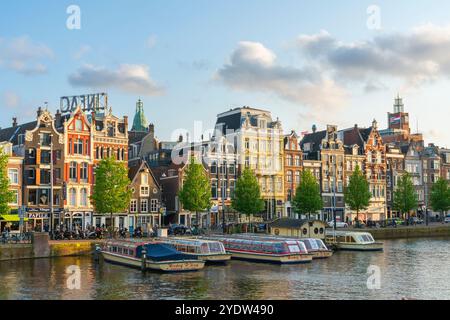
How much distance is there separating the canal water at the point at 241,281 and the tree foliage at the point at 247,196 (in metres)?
32.7

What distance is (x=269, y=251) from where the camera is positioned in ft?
208

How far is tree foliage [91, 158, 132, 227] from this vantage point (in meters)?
82.9

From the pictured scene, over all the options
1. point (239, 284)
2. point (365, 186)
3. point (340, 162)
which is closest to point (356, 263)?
point (239, 284)

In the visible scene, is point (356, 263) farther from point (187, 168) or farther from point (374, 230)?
point (187, 168)

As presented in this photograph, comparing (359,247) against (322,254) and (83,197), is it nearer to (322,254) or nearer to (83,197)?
(322,254)

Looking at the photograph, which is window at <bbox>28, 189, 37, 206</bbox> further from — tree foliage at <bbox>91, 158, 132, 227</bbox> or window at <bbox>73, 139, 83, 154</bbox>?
tree foliage at <bbox>91, 158, 132, 227</bbox>

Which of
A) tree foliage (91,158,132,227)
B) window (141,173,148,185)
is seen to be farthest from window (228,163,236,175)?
tree foliage (91,158,132,227)

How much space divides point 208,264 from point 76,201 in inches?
1428

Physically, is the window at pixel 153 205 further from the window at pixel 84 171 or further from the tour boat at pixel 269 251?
the tour boat at pixel 269 251

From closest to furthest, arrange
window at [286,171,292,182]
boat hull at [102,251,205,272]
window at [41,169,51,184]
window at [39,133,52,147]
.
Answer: boat hull at [102,251,205,272] < window at [41,169,51,184] < window at [39,133,52,147] < window at [286,171,292,182]

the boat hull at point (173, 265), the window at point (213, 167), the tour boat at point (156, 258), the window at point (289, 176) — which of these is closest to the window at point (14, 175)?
the tour boat at point (156, 258)

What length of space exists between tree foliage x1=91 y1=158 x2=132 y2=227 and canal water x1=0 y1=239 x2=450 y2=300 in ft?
55.0

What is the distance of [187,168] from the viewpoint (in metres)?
102

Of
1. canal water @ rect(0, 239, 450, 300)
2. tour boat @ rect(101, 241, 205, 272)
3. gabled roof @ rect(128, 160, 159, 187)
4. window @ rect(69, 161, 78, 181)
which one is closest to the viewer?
canal water @ rect(0, 239, 450, 300)
